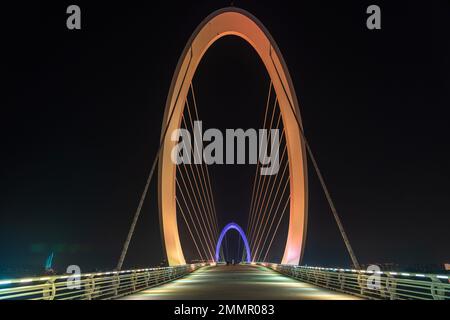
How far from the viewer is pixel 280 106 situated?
91.6 ft

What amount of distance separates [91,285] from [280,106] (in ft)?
62.7

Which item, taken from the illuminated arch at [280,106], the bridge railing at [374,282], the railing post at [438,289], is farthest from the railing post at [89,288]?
the illuminated arch at [280,106]

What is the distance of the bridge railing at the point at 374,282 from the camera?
826 centimetres

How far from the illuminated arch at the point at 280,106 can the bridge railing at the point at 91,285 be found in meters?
3.87

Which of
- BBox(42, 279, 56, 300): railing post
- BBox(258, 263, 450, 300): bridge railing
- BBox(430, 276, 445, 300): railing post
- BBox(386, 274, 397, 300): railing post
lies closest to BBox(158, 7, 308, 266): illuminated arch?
BBox(258, 263, 450, 300): bridge railing

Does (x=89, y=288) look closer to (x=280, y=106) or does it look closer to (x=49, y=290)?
(x=49, y=290)

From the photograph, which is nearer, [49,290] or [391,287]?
[49,290]

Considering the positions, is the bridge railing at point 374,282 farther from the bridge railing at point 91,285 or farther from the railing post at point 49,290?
the railing post at point 49,290

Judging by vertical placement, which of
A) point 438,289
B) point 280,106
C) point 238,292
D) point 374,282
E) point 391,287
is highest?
point 280,106

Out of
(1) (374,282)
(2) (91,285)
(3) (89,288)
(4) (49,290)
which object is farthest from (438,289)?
(2) (91,285)

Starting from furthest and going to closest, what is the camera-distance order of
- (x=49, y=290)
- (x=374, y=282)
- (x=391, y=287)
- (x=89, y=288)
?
(x=374, y=282), (x=89, y=288), (x=391, y=287), (x=49, y=290)
